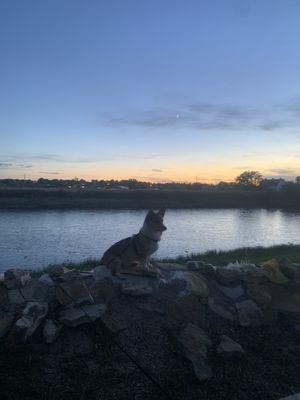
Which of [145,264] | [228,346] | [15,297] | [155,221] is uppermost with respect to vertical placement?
[155,221]

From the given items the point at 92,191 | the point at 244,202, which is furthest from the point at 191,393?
the point at 244,202

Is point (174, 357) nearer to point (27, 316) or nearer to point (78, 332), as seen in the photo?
point (78, 332)

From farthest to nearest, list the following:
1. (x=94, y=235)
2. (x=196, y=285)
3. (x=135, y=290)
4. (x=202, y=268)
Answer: (x=94, y=235) < (x=202, y=268) < (x=196, y=285) < (x=135, y=290)

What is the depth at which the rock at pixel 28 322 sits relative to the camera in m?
4.46

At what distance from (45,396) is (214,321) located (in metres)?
2.38

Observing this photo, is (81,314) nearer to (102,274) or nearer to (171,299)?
(102,274)

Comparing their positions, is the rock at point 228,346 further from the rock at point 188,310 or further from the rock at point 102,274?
the rock at point 102,274

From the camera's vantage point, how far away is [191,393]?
4234 millimetres

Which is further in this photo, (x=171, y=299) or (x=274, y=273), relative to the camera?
(x=274, y=273)

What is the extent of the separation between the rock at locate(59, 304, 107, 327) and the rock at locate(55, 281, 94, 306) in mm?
90

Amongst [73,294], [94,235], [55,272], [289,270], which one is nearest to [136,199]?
[94,235]

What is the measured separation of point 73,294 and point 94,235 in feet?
63.9

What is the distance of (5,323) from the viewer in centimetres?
466

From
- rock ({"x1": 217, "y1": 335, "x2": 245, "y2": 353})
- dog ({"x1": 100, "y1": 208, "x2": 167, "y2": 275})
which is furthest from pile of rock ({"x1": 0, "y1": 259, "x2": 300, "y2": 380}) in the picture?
dog ({"x1": 100, "y1": 208, "x2": 167, "y2": 275})
